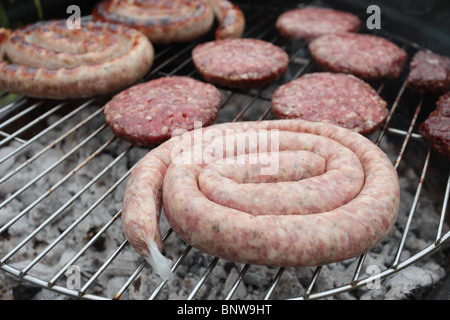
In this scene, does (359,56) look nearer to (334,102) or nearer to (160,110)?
(334,102)

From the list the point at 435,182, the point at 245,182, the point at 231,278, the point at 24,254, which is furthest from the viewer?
the point at 435,182

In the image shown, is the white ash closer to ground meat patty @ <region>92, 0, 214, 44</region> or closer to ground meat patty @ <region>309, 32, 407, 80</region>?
ground meat patty @ <region>309, 32, 407, 80</region>

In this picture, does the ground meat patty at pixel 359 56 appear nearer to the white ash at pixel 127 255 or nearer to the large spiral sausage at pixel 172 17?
the white ash at pixel 127 255

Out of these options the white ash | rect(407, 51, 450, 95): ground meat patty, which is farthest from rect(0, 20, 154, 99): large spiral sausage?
rect(407, 51, 450, 95): ground meat patty

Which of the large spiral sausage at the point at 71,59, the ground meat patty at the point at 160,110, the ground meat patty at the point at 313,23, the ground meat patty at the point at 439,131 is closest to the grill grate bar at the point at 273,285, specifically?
the ground meat patty at the point at 160,110
